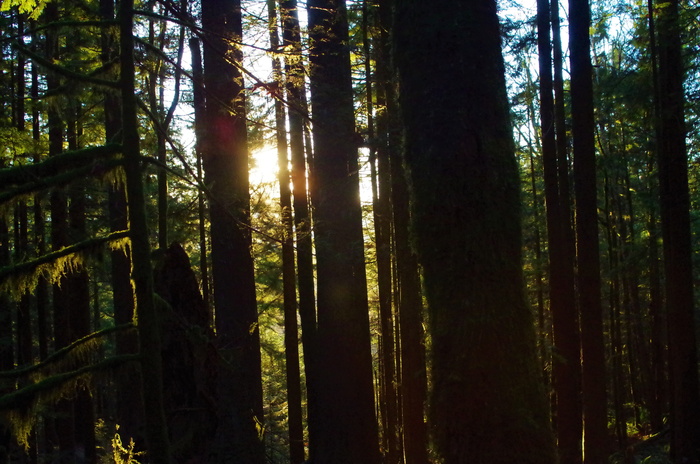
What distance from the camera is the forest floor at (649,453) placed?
45.3 ft

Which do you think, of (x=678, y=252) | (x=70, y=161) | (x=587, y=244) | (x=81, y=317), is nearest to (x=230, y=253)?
(x=70, y=161)

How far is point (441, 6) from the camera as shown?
12.6ft

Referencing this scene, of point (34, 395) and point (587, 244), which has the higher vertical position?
point (587, 244)

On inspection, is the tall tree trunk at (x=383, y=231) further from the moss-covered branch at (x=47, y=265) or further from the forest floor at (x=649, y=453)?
the moss-covered branch at (x=47, y=265)

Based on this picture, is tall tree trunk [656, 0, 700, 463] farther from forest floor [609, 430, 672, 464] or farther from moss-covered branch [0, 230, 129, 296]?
moss-covered branch [0, 230, 129, 296]

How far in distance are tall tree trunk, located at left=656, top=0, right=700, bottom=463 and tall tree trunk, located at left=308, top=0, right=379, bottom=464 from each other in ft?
22.0

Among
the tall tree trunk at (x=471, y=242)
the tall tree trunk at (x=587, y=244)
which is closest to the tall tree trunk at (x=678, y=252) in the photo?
the tall tree trunk at (x=587, y=244)

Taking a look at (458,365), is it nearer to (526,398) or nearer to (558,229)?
(526,398)

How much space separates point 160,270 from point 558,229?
28.3 feet

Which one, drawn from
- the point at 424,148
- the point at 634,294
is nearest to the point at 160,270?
the point at 424,148

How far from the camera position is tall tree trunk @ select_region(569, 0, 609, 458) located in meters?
10.4

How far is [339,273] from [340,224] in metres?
0.86

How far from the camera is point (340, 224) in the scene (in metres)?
9.17

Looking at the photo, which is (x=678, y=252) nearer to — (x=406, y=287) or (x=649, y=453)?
(x=406, y=287)
